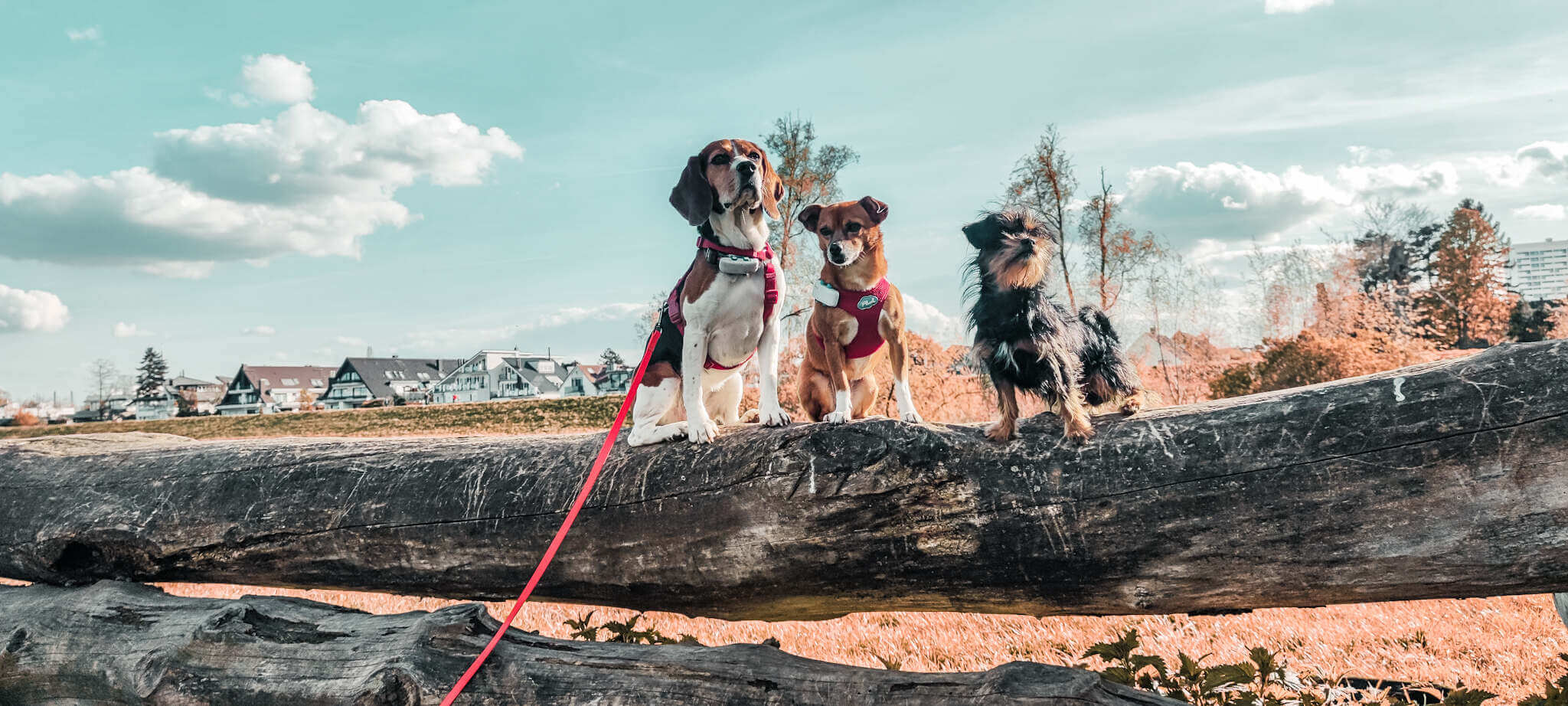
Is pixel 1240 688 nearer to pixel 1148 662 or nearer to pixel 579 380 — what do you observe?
pixel 1148 662

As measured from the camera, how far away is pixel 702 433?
3389mm

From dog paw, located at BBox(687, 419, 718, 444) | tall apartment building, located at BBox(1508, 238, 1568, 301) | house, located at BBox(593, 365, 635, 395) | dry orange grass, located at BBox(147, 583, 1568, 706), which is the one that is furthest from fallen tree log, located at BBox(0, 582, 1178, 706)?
house, located at BBox(593, 365, 635, 395)

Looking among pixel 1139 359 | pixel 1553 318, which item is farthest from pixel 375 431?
pixel 1553 318

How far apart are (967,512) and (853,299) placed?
3.47 feet

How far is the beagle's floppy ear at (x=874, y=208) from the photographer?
3567 millimetres

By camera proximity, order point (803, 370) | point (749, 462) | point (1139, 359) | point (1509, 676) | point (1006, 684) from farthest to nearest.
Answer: point (1139, 359) < point (1509, 676) < point (803, 370) < point (749, 462) < point (1006, 684)

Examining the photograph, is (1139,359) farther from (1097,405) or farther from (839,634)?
(1097,405)

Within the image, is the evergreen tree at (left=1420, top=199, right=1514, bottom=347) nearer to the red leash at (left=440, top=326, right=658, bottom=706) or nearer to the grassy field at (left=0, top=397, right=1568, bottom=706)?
the grassy field at (left=0, top=397, right=1568, bottom=706)

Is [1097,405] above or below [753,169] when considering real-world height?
below

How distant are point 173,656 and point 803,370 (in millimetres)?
2872

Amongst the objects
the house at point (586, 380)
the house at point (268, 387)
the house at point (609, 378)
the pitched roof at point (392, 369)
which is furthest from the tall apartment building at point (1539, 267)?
the house at point (268, 387)

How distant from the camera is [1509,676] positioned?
166 inches

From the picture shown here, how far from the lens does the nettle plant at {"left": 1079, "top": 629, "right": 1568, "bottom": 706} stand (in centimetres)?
293

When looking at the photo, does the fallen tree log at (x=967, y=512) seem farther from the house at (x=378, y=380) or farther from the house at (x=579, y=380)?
the house at (x=378, y=380)
